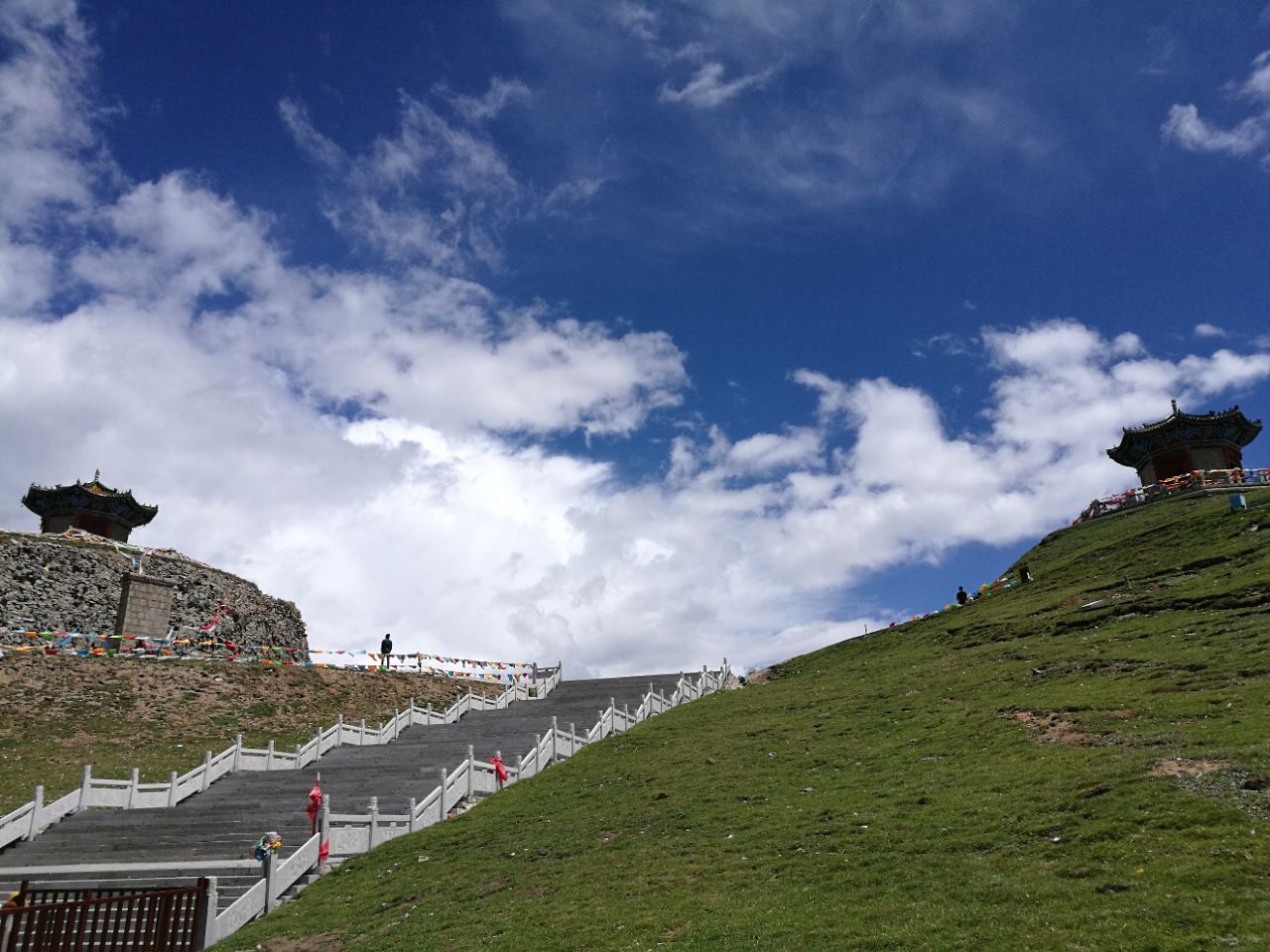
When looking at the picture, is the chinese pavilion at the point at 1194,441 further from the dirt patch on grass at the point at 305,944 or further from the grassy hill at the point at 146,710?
the dirt patch on grass at the point at 305,944

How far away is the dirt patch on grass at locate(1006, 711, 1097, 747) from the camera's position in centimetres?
2336

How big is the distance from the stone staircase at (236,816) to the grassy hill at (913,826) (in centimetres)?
309

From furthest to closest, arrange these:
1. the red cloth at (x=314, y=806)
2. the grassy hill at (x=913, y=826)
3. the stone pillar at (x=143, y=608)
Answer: the stone pillar at (x=143, y=608) → the red cloth at (x=314, y=806) → the grassy hill at (x=913, y=826)

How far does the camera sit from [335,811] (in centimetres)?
2845

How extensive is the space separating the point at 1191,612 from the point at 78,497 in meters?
89.8

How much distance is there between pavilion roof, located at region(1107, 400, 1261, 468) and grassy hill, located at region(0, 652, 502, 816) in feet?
204

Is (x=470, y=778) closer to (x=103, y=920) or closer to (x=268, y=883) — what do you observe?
(x=268, y=883)

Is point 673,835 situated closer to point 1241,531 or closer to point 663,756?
point 663,756

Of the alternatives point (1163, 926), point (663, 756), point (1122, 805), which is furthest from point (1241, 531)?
point (1163, 926)

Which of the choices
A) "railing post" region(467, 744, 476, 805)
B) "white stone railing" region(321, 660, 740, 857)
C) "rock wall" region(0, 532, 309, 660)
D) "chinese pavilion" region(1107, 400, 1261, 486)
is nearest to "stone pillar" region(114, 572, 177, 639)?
"rock wall" region(0, 532, 309, 660)

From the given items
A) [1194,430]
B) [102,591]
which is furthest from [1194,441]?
[102,591]

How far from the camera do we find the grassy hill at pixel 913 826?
45.2 ft

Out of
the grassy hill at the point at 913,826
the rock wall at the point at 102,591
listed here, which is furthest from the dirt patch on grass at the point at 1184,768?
the rock wall at the point at 102,591

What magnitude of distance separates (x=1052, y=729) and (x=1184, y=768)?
6555 mm
